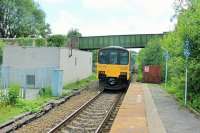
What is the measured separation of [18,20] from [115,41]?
22.6 meters

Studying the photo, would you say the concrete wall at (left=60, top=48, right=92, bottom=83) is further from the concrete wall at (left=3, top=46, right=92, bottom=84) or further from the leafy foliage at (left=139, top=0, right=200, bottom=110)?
the leafy foliage at (left=139, top=0, right=200, bottom=110)

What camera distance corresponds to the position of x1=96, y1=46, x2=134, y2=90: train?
3325 centimetres

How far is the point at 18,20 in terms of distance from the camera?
282ft

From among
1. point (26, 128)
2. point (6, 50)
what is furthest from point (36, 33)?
point (26, 128)

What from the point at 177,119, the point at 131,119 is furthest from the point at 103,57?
the point at 177,119

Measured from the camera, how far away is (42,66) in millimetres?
32344

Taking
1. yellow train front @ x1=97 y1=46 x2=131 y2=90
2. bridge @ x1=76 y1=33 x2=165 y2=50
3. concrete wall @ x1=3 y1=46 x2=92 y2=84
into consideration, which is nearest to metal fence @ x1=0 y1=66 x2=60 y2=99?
concrete wall @ x1=3 y1=46 x2=92 y2=84

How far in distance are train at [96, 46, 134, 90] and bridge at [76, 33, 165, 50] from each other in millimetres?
35205

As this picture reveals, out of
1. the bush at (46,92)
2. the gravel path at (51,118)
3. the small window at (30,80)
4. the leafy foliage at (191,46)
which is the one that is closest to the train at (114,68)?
the small window at (30,80)

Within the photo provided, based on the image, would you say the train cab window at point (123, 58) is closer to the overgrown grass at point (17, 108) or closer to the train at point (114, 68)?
the train at point (114, 68)

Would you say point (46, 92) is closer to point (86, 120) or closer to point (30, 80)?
point (30, 80)

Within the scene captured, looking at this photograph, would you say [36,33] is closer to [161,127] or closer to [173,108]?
[173,108]

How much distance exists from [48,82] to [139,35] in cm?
4169

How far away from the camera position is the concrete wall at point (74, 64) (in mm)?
33938
